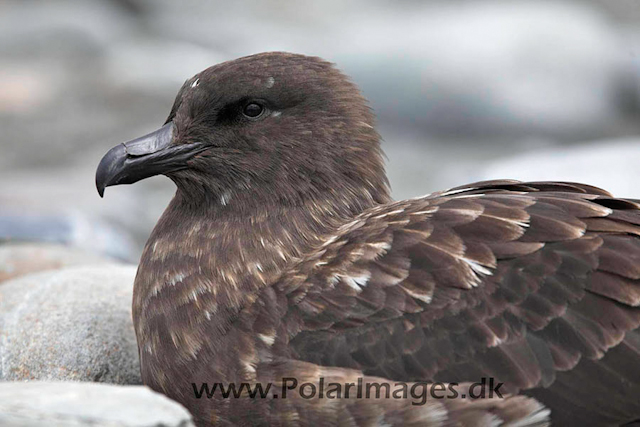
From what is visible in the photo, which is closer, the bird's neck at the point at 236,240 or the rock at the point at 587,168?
the bird's neck at the point at 236,240

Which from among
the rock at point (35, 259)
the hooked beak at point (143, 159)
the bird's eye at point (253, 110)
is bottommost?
the rock at point (35, 259)

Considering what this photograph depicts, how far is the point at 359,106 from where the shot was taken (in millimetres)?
3410

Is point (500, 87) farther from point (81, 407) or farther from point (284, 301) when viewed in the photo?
point (81, 407)

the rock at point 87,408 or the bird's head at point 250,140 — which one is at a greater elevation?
the bird's head at point 250,140

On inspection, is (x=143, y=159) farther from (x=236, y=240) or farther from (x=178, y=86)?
(x=178, y=86)

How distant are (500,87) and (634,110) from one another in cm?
140

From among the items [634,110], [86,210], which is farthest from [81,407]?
[634,110]

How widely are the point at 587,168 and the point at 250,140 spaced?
3112mm

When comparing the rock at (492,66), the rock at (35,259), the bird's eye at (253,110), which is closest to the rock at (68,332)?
the rock at (35,259)

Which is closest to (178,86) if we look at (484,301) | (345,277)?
(345,277)

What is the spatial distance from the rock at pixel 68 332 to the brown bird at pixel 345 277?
438 mm

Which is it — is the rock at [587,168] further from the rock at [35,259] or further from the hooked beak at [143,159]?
the hooked beak at [143,159]

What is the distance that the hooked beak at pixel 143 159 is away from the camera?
318cm

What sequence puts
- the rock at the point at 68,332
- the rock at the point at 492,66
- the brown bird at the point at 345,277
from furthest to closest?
the rock at the point at 492,66, the rock at the point at 68,332, the brown bird at the point at 345,277
